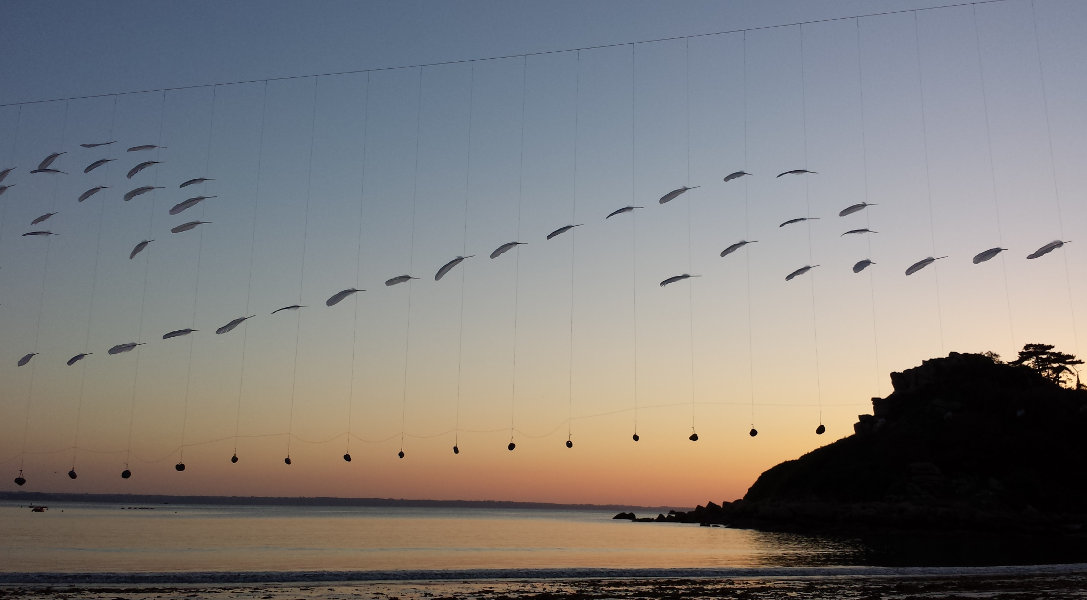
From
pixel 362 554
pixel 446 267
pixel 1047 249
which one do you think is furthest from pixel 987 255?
pixel 362 554

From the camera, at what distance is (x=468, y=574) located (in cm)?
4734

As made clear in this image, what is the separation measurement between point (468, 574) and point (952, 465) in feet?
288

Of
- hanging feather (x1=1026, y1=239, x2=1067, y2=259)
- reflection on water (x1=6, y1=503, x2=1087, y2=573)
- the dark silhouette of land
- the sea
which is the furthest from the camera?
the dark silhouette of land

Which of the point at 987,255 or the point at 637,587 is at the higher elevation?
the point at 987,255

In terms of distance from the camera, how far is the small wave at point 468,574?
139 ft

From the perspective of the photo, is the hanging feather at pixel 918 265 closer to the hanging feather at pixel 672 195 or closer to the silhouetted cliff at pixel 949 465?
the hanging feather at pixel 672 195

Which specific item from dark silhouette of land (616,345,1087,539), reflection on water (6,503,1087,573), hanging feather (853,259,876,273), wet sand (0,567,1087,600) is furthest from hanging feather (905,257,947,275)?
dark silhouette of land (616,345,1087,539)

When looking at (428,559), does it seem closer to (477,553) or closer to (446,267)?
(477,553)

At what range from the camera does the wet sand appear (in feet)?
117

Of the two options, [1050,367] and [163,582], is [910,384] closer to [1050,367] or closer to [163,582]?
[1050,367]

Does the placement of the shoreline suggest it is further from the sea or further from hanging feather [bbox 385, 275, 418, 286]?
hanging feather [bbox 385, 275, 418, 286]

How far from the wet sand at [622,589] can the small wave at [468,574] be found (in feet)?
6.03

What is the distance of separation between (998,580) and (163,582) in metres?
39.2

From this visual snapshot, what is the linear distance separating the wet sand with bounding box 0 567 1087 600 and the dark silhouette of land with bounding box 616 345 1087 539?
5334cm
